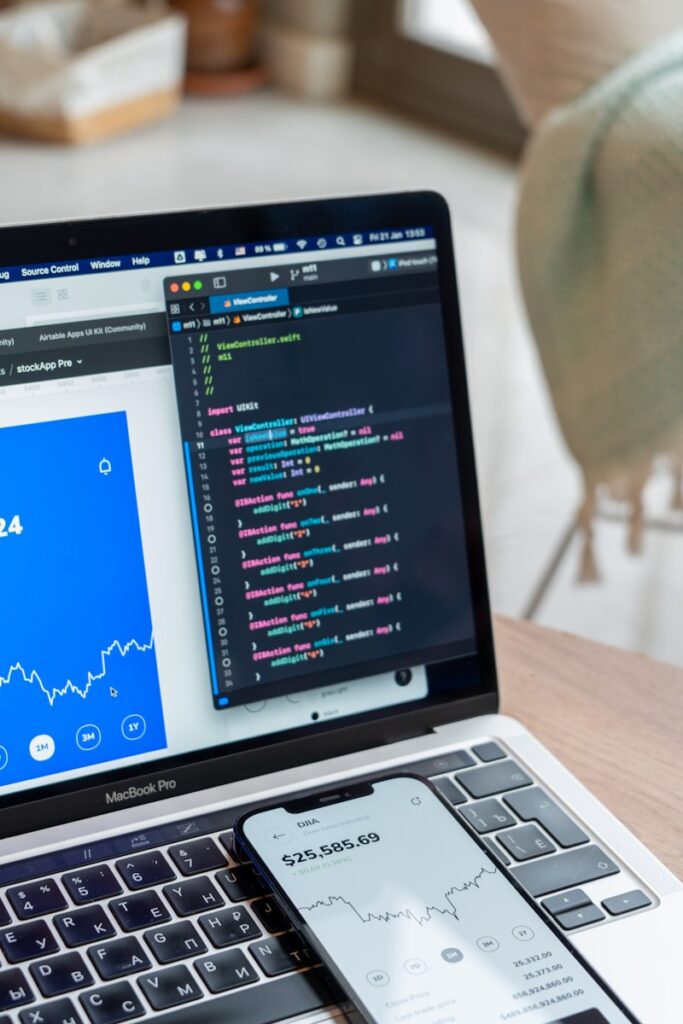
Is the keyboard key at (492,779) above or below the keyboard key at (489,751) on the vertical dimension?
below

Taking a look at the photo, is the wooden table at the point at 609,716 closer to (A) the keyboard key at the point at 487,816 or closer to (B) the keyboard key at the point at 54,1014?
(A) the keyboard key at the point at 487,816

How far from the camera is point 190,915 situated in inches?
20.1

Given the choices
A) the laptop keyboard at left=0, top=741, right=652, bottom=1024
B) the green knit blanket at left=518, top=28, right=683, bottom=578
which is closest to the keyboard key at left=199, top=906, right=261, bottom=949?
the laptop keyboard at left=0, top=741, right=652, bottom=1024

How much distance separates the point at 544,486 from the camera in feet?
6.24

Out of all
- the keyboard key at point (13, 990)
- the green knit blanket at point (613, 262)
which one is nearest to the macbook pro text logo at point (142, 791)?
the keyboard key at point (13, 990)

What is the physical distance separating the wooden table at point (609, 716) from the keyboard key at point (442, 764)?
2.2 inches

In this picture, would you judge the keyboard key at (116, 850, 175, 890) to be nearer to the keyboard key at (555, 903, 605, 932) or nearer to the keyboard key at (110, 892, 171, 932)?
the keyboard key at (110, 892, 171, 932)

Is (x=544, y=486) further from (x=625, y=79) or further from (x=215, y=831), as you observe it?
(x=215, y=831)

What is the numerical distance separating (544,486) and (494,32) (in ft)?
2.51

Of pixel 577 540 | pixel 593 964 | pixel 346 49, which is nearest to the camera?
pixel 593 964

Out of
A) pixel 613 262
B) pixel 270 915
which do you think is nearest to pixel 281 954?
pixel 270 915

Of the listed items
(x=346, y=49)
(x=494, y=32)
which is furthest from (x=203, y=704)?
(x=346, y=49)

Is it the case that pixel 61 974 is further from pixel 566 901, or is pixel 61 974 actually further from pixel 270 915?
pixel 566 901

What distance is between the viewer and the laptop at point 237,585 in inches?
20.8
